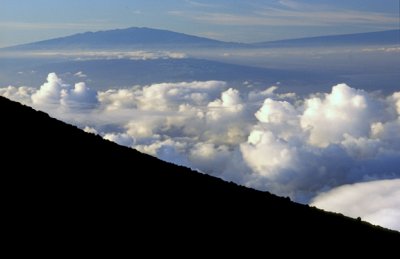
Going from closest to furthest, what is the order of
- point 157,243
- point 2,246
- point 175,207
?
point 2,246 < point 157,243 < point 175,207

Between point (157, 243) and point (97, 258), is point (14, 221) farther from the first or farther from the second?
point (157, 243)

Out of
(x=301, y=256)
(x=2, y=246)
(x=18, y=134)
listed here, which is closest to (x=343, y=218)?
(x=301, y=256)

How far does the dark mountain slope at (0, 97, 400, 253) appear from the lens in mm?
40062

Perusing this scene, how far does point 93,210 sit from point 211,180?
24.9 meters

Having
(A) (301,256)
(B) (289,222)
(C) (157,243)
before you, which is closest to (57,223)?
(C) (157,243)

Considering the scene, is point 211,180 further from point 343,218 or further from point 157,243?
point 157,243

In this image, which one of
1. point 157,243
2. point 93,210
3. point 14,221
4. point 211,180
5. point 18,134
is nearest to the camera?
point 14,221

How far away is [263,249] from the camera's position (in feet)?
154

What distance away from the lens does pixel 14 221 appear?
3744 centimetres

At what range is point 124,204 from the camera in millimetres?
46781

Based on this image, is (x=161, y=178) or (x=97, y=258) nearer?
(x=97, y=258)

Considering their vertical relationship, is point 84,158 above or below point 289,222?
above

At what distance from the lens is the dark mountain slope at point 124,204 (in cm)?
4006

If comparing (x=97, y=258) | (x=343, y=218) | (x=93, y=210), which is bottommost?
(x=97, y=258)
